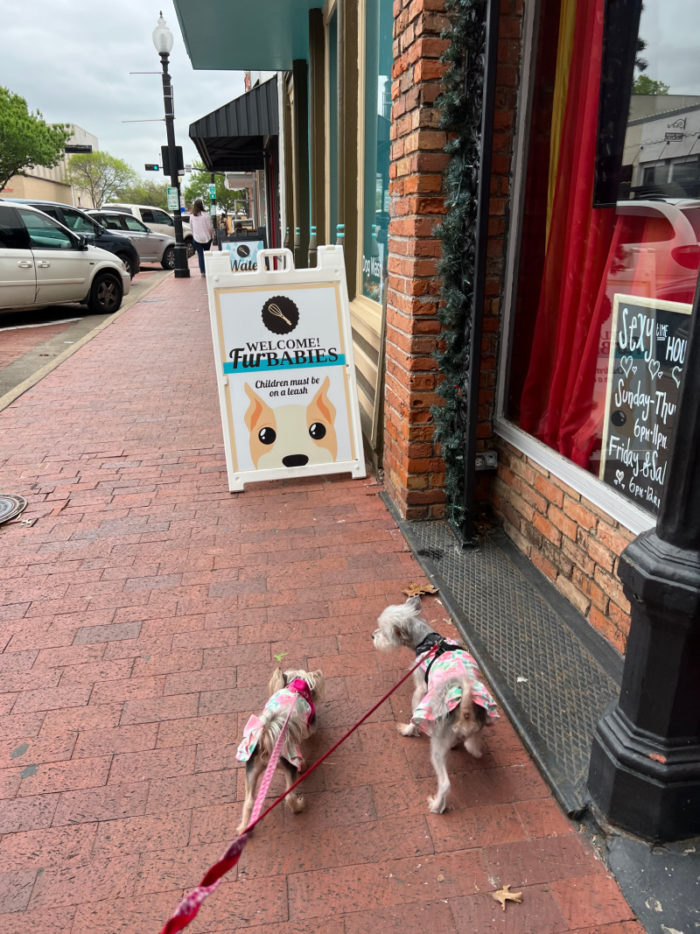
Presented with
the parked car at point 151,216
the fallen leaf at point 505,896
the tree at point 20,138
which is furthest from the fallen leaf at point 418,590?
the tree at point 20,138

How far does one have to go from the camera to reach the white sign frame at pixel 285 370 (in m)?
4.55

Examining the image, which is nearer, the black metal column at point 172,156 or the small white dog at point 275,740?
the small white dog at point 275,740

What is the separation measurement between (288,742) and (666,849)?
3.87 ft

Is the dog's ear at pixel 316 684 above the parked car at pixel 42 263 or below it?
below

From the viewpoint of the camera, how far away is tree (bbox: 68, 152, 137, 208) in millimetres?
91875

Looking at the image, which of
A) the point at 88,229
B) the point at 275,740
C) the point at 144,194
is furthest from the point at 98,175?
the point at 275,740

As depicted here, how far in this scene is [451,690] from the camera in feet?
6.98

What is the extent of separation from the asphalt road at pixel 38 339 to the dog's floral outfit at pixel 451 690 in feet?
20.1

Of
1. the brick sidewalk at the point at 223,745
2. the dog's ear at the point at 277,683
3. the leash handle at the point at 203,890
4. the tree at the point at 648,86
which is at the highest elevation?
the tree at the point at 648,86

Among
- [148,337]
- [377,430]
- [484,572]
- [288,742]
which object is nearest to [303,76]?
[148,337]

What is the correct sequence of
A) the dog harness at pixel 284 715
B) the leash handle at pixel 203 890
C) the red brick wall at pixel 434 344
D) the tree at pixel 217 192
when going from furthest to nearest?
the tree at pixel 217 192 < the red brick wall at pixel 434 344 < the dog harness at pixel 284 715 < the leash handle at pixel 203 890

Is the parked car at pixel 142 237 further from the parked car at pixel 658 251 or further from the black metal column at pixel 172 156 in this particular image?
the parked car at pixel 658 251

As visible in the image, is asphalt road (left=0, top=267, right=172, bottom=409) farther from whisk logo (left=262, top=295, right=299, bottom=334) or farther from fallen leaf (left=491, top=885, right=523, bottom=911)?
fallen leaf (left=491, top=885, right=523, bottom=911)

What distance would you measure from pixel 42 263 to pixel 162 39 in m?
10.6
